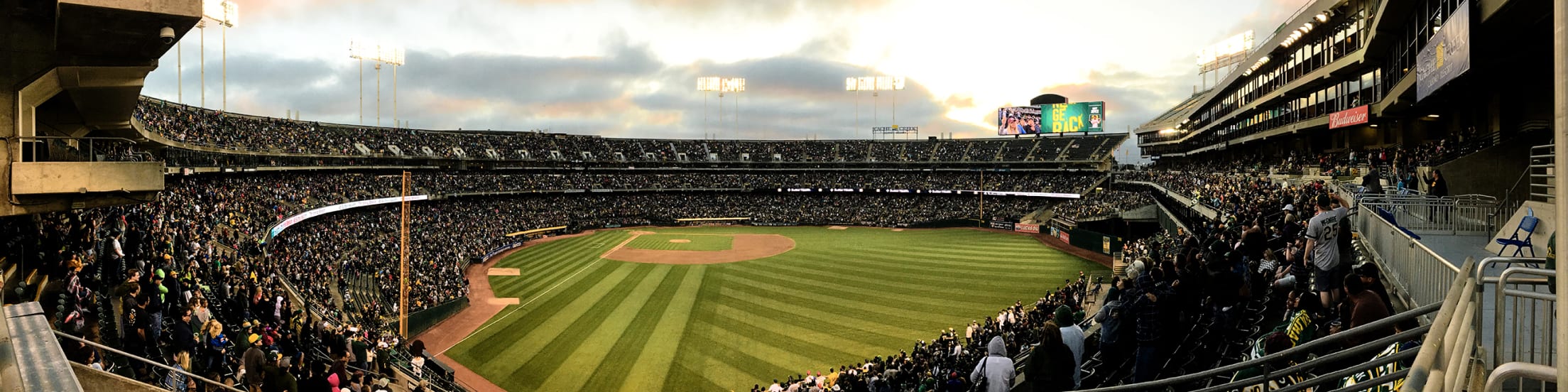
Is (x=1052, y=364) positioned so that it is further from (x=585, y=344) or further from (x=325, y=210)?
(x=325, y=210)

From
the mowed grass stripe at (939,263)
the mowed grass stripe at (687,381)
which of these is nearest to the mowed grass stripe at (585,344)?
the mowed grass stripe at (687,381)

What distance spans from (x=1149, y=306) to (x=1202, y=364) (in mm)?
1167

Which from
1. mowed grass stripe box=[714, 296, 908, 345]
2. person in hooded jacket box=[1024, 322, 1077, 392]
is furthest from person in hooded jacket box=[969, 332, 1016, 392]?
mowed grass stripe box=[714, 296, 908, 345]

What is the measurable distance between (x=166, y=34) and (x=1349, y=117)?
3086 cm

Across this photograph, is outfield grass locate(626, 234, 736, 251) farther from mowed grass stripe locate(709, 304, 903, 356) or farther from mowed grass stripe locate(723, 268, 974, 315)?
mowed grass stripe locate(709, 304, 903, 356)

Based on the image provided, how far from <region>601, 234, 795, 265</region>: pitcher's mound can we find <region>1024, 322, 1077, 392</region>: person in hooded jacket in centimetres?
3294

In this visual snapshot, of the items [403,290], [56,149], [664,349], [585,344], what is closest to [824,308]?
[664,349]

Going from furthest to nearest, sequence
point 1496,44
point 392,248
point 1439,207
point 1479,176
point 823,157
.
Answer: point 823,157, point 392,248, point 1479,176, point 1496,44, point 1439,207

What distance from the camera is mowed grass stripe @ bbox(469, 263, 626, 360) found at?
2141 centimetres

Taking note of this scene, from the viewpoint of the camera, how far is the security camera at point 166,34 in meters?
8.62

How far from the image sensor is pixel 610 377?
18328 mm

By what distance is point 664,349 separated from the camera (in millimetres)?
20766

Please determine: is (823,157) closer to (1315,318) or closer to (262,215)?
(262,215)

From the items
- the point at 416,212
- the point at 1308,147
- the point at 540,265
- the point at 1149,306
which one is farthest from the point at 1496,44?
the point at 416,212
